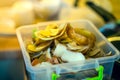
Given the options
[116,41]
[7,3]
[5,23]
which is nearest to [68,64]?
[116,41]

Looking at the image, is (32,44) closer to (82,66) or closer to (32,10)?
(82,66)

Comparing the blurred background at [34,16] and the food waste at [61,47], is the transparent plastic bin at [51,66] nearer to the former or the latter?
the food waste at [61,47]

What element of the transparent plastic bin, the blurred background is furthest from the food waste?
the blurred background

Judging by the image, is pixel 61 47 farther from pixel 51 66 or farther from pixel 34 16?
pixel 34 16

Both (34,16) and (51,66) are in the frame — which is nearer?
(51,66)

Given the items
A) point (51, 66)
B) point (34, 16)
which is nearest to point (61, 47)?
point (51, 66)

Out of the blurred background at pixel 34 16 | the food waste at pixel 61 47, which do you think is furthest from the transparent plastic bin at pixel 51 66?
the blurred background at pixel 34 16
